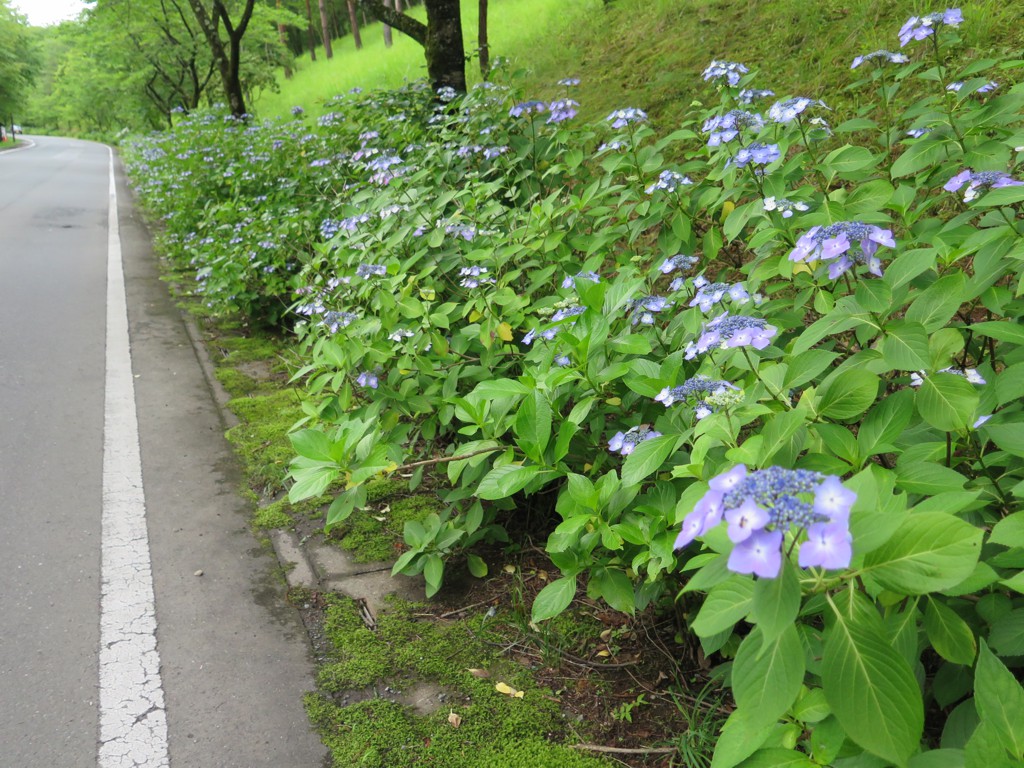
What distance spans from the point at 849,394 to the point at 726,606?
0.71 m

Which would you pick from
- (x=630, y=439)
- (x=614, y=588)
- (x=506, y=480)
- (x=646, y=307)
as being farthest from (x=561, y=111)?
(x=614, y=588)

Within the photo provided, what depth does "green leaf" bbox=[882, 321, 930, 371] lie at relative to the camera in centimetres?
159

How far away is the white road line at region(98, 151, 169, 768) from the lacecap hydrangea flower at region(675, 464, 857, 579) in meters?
1.97

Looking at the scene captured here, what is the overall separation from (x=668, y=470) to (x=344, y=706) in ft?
4.34

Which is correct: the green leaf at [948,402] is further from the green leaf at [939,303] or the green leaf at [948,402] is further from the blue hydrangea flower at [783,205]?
the blue hydrangea flower at [783,205]

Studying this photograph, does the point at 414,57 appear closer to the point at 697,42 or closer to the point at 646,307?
the point at 697,42

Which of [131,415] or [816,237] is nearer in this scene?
[816,237]

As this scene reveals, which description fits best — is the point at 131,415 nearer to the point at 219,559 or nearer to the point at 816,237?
the point at 219,559

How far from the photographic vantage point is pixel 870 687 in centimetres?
109

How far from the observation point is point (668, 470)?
2242 millimetres

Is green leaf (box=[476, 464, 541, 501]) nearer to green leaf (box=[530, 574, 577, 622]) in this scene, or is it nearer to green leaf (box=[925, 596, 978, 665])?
green leaf (box=[530, 574, 577, 622])

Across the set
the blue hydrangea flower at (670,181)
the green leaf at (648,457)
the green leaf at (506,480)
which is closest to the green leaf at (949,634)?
the green leaf at (648,457)

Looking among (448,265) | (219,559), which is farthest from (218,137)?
(219,559)

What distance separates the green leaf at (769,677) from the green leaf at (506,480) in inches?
38.6
